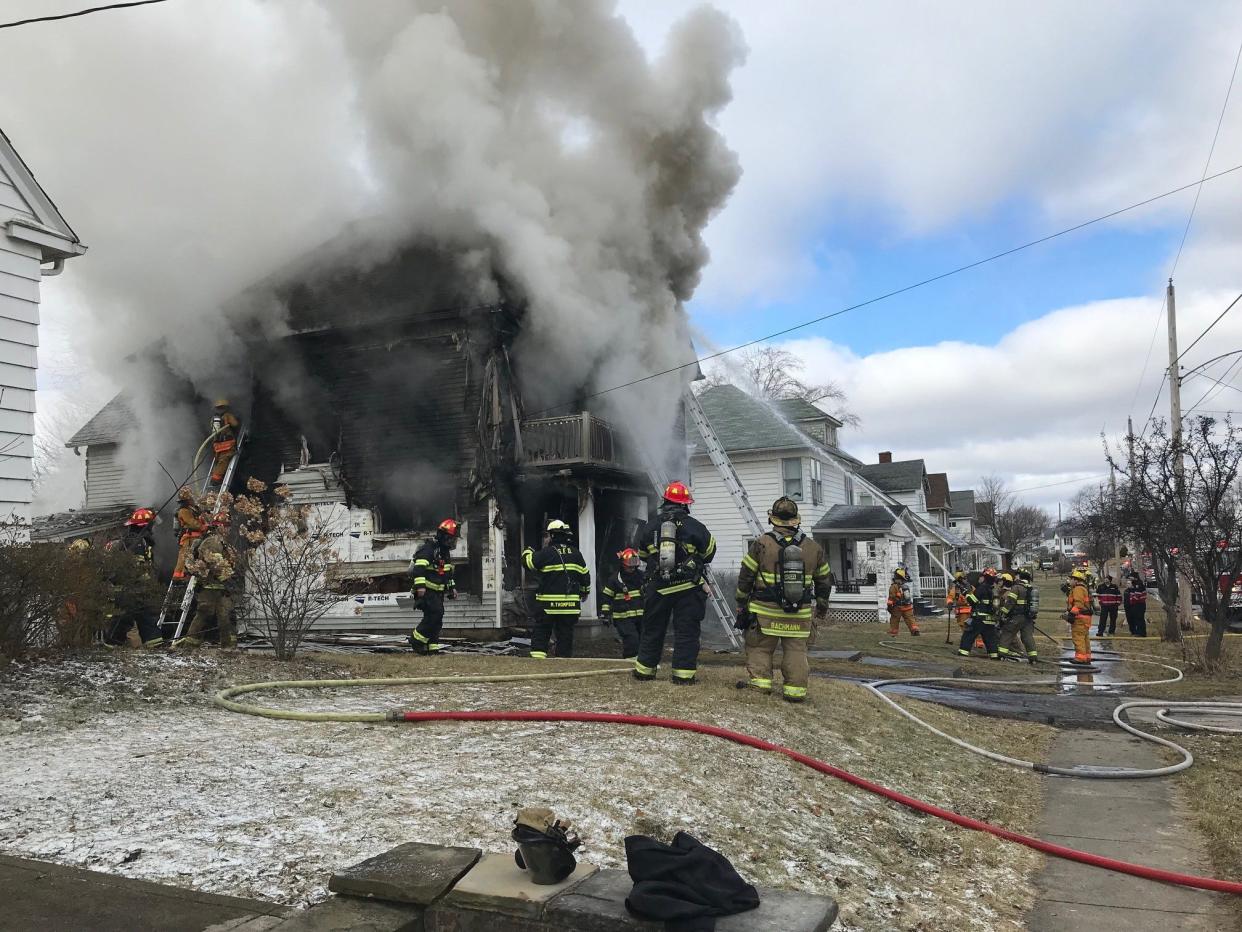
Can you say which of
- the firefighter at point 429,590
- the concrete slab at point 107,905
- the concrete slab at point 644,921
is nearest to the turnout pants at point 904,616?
the firefighter at point 429,590

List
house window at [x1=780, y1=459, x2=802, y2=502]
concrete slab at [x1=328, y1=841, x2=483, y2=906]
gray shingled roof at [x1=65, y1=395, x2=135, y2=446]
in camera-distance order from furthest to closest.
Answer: house window at [x1=780, y1=459, x2=802, y2=502] → gray shingled roof at [x1=65, y1=395, x2=135, y2=446] → concrete slab at [x1=328, y1=841, x2=483, y2=906]

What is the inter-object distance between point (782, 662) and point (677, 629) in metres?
0.86

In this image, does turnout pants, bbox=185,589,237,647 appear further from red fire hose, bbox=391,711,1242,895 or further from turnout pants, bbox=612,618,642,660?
red fire hose, bbox=391,711,1242,895

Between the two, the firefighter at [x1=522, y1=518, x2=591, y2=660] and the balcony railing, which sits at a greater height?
the balcony railing

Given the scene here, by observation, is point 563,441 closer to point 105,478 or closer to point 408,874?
point 105,478

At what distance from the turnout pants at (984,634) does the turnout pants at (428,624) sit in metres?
8.33

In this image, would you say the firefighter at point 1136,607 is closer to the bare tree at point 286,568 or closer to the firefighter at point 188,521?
the bare tree at point 286,568

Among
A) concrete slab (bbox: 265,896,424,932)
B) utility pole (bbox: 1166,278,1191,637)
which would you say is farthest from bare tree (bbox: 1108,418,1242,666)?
concrete slab (bbox: 265,896,424,932)

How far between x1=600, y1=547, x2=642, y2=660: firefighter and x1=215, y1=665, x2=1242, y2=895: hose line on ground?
4562mm

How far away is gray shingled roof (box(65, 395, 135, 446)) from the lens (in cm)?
1692

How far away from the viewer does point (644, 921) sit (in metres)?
2.27

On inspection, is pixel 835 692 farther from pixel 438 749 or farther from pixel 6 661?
pixel 6 661

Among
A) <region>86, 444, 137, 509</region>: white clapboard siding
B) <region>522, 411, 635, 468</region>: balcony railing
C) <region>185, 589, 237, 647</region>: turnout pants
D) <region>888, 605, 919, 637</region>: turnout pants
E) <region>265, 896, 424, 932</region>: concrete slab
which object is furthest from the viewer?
<region>888, 605, 919, 637</region>: turnout pants

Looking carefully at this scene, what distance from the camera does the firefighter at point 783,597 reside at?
21.1 feet
